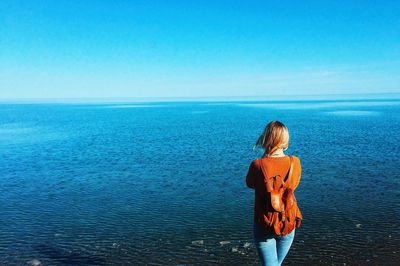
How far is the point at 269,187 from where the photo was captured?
4770 mm

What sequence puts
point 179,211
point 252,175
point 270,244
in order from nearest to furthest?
1. point 252,175
2. point 270,244
3. point 179,211

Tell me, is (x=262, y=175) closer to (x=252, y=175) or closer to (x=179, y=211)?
(x=252, y=175)

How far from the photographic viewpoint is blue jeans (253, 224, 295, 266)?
5113mm

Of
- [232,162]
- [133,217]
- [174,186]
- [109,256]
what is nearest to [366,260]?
[109,256]

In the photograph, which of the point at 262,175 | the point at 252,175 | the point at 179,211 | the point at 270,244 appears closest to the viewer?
the point at 262,175

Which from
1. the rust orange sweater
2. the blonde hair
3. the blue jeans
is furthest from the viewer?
the blue jeans

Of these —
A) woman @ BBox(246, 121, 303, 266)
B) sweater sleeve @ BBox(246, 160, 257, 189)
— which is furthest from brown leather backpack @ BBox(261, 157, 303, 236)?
sweater sleeve @ BBox(246, 160, 257, 189)

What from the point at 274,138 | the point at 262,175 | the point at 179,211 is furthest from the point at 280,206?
the point at 179,211

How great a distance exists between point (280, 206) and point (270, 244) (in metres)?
0.71

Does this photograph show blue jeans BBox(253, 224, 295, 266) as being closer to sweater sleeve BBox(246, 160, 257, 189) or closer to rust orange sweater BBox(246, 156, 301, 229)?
rust orange sweater BBox(246, 156, 301, 229)

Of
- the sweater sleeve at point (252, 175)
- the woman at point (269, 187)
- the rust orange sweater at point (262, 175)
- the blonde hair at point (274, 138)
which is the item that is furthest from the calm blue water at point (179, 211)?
the blonde hair at point (274, 138)

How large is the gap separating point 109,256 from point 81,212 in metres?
5.47

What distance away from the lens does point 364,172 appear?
2375cm

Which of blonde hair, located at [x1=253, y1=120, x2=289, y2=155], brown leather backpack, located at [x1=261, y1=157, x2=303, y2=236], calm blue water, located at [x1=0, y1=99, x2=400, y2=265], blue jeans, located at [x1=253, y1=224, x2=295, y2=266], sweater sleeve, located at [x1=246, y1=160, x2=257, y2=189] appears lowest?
calm blue water, located at [x1=0, y1=99, x2=400, y2=265]
